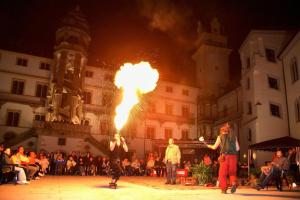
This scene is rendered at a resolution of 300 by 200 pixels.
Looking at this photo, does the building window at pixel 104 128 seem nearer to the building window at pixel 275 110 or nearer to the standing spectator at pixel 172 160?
the building window at pixel 275 110

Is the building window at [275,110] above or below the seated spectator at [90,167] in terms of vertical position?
above

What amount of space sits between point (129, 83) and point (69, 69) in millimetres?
22936

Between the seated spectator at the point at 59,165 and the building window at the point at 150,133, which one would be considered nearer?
the seated spectator at the point at 59,165

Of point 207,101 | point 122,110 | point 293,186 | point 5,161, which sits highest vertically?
point 207,101

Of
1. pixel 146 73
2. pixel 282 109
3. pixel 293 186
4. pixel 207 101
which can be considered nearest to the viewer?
pixel 293 186

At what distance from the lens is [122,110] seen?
13477 mm

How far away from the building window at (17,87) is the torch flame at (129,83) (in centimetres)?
2262

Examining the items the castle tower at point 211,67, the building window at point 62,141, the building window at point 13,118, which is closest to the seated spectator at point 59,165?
the building window at point 62,141

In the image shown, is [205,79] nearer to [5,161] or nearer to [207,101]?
[207,101]

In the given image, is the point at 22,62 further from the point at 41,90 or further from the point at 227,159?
the point at 227,159

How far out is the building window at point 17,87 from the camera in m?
36.0

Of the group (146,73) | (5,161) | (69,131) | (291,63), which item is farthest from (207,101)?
(5,161)

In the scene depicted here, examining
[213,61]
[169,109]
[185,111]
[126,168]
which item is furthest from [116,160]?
[213,61]

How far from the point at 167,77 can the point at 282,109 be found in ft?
73.5
